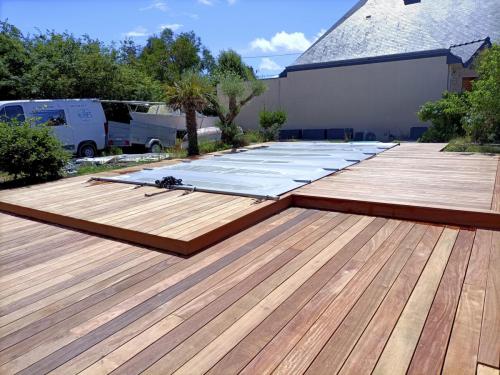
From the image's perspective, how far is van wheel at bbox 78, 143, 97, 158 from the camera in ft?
29.5

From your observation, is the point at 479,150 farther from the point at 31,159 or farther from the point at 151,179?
the point at 31,159

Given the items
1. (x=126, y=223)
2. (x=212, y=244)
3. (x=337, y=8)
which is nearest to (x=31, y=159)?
(x=126, y=223)

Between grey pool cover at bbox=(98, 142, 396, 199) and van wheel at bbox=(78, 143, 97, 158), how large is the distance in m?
3.78

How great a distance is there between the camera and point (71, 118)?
8656mm

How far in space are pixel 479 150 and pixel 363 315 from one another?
6.85 metres

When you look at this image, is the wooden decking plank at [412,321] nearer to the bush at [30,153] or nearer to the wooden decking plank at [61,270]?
the wooden decking plank at [61,270]

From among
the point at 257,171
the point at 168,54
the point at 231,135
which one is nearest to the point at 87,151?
the point at 231,135

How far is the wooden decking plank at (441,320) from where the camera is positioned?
157 centimetres

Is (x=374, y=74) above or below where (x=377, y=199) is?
above

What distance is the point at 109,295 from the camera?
2225mm

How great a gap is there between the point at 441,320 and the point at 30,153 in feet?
18.9

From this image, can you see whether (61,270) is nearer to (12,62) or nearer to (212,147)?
(212,147)

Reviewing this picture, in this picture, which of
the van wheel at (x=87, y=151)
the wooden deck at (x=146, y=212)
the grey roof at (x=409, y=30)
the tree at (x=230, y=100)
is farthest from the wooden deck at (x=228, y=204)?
the grey roof at (x=409, y=30)

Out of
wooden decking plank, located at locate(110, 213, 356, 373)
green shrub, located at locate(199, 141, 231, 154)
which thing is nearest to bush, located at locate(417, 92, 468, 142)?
green shrub, located at locate(199, 141, 231, 154)
